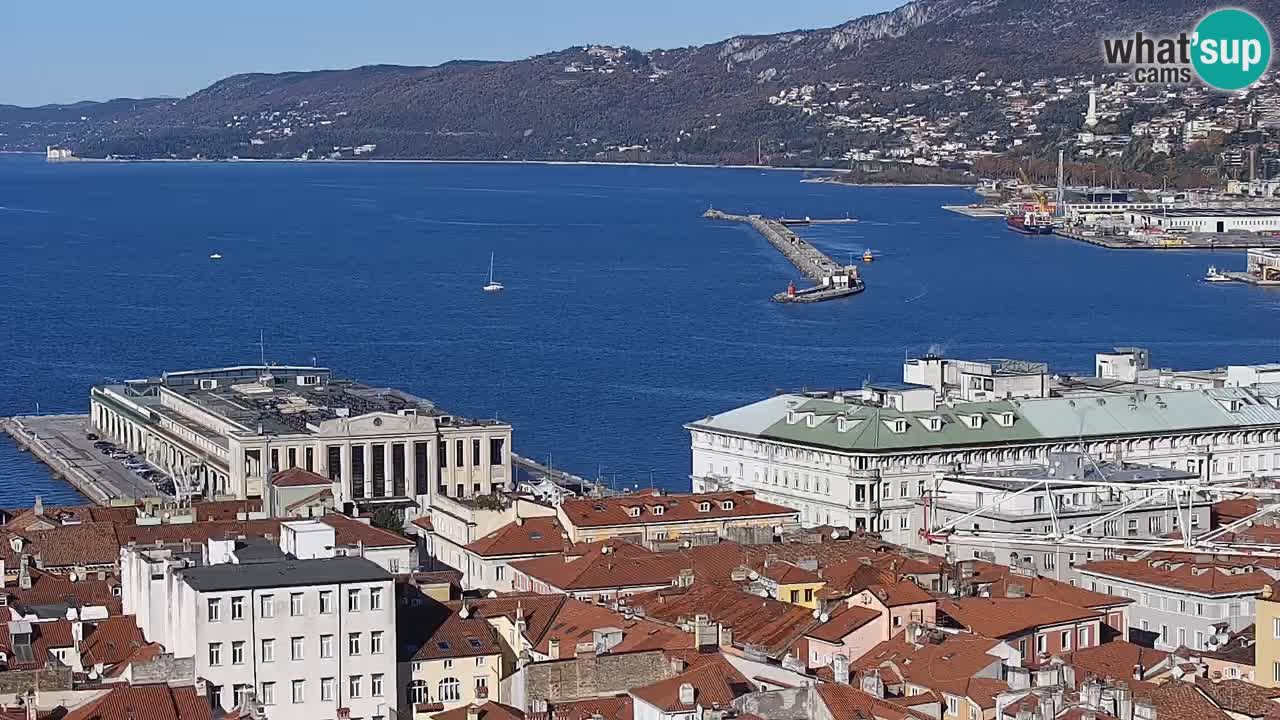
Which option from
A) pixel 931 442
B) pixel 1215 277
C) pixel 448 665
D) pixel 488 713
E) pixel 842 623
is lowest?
pixel 1215 277

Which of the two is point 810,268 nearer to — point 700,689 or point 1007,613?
point 1007,613

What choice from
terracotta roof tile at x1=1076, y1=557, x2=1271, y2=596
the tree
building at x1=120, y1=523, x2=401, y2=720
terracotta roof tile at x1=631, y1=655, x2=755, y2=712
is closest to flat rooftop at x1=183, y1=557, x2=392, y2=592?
building at x1=120, y1=523, x2=401, y2=720

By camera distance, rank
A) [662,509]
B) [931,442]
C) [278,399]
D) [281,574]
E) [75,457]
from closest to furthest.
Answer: [281,574], [662,509], [931,442], [278,399], [75,457]

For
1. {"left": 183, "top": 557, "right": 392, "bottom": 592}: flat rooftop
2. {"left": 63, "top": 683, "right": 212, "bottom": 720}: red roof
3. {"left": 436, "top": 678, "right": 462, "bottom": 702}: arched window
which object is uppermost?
{"left": 183, "top": 557, "right": 392, "bottom": 592}: flat rooftop

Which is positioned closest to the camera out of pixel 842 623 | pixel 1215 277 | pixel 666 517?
pixel 842 623

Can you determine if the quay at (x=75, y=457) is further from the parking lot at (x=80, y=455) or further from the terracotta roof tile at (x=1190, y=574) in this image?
the terracotta roof tile at (x=1190, y=574)

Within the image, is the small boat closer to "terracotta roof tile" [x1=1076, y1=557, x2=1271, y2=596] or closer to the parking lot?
the parking lot

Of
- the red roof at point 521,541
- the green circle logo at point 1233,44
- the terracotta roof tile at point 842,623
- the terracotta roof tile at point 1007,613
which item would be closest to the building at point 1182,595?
the terracotta roof tile at point 1007,613

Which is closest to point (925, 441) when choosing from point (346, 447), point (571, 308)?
point (346, 447)
